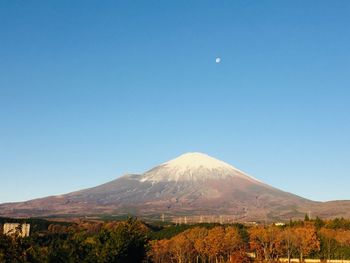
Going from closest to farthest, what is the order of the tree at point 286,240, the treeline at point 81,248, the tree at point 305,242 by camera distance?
the treeline at point 81,248, the tree at point 305,242, the tree at point 286,240

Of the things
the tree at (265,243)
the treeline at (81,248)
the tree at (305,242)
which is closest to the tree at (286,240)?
the tree at (305,242)

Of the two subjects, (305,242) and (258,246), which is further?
(258,246)

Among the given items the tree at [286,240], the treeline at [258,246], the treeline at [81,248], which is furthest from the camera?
the treeline at [258,246]

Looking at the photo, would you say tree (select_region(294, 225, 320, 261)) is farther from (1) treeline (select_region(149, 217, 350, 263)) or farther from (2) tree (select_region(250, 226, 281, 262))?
(2) tree (select_region(250, 226, 281, 262))

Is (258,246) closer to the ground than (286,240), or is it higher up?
closer to the ground

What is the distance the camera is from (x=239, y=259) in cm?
6166

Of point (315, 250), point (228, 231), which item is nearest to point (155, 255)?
point (228, 231)

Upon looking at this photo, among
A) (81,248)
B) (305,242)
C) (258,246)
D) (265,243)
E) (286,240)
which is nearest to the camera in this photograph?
(81,248)

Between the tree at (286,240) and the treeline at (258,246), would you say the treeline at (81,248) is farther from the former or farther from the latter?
the tree at (286,240)

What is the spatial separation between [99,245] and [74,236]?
153 cm

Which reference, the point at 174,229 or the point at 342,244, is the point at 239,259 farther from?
the point at 174,229

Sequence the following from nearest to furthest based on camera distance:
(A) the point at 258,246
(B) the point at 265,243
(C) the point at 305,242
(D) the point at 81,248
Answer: (D) the point at 81,248
(C) the point at 305,242
(A) the point at 258,246
(B) the point at 265,243

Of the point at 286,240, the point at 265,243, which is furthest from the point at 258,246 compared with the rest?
the point at 286,240

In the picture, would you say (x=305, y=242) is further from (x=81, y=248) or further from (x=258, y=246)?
(x=81, y=248)
